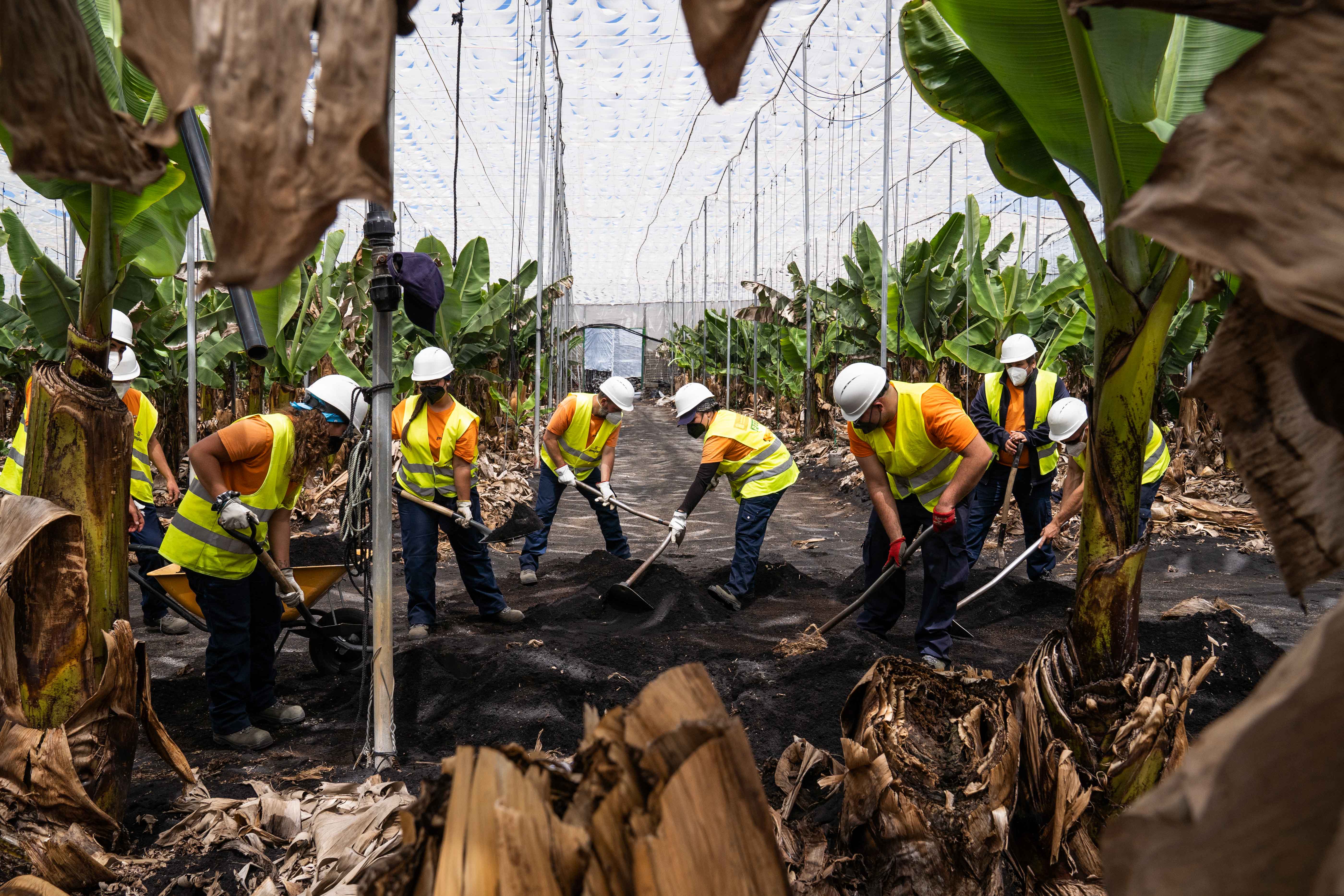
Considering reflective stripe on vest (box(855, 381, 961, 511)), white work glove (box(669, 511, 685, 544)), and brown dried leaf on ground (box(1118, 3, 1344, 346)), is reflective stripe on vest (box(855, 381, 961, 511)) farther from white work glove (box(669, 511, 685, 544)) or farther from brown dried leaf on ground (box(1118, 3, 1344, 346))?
brown dried leaf on ground (box(1118, 3, 1344, 346))

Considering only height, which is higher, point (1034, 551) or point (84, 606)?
point (84, 606)

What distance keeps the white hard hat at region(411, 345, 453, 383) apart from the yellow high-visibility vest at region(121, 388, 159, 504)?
77.2 inches

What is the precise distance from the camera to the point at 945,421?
16.2 ft

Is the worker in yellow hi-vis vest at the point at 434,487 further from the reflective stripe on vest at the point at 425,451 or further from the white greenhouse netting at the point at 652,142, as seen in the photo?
the white greenhouse netting at the point at 652,142

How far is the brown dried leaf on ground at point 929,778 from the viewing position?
8.43ft

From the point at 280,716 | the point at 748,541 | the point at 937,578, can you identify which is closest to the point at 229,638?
the point at 280,716

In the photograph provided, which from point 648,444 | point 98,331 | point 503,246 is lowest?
point 648,444

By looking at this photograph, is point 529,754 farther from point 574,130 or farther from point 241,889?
point 574,130

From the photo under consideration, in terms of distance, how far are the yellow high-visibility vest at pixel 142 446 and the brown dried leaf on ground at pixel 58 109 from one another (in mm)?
5923

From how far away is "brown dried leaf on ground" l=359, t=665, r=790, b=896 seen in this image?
114 cm

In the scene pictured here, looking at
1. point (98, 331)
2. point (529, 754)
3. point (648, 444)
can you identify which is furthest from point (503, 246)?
point (529, 754)

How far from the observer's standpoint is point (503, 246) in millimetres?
30453

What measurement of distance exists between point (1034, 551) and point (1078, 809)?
4.72 m

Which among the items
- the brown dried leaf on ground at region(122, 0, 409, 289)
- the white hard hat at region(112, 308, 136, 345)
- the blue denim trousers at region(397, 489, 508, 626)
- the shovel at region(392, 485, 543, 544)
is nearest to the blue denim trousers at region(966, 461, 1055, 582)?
the shovel at region(392, 485, 543, 544)
